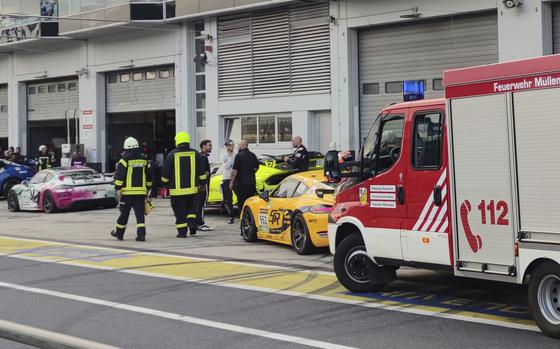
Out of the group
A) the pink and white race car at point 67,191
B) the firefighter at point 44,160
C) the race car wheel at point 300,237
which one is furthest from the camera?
the firefighter at point 44,160

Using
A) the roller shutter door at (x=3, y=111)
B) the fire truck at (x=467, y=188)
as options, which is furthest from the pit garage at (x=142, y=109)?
the fire truck at (x=467, y=188)

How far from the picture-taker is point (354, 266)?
370 inches

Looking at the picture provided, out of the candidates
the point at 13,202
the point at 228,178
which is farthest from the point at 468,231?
the point at 13,202

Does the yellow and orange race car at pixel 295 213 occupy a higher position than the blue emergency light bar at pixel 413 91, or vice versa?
the blue emergency light bar at pixel 413 91

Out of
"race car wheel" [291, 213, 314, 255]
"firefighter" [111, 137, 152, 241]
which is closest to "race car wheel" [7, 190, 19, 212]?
"firefighter" [111, 137, 152, 241]

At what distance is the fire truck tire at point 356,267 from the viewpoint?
30.4 ft

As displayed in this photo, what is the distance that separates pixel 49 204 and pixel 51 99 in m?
12.8

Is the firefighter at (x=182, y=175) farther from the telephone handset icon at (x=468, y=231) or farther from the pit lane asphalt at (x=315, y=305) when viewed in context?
the telephone handset icon at (x=468, y=231)

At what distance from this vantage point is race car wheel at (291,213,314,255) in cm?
1265

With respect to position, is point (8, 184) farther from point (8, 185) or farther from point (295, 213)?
point (295, 213)

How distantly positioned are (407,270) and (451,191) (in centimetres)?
348

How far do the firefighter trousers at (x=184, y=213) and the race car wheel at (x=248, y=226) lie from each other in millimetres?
1150

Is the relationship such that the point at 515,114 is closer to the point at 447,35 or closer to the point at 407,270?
the point at 407,270

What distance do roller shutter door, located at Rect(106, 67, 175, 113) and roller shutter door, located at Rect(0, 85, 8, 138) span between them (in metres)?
8.67
